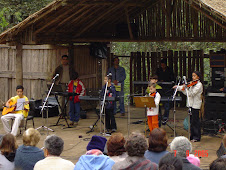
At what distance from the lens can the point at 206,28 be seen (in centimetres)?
1305

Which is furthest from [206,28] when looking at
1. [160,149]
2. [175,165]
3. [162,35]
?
[175,165]

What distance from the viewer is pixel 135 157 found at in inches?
192

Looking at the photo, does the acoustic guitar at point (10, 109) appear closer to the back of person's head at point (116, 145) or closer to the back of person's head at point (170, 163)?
the back of person's head at point (116, 145)

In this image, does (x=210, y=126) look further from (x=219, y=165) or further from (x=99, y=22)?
(x=219, y=165)

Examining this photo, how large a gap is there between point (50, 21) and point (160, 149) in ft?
24.9

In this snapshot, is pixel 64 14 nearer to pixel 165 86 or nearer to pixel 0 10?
pixel 165 86

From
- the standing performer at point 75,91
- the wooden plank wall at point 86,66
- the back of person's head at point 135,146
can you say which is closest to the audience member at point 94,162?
the back of person's head at point 135,146

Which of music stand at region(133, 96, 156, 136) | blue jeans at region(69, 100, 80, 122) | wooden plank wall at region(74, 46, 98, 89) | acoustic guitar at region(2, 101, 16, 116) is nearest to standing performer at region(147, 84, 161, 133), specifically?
music stand at region(133, 96, 156, 136)

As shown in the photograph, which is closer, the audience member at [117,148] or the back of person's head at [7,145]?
the audience member at [117,148]

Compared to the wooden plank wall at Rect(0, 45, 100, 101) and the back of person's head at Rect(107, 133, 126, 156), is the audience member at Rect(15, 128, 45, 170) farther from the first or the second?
the wooden plank wall at Rect(0, 45, 100, 101)

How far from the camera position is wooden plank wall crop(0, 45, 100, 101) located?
14.2 metres

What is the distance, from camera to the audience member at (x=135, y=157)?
15.8 feet

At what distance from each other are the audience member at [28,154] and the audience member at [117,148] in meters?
1.07

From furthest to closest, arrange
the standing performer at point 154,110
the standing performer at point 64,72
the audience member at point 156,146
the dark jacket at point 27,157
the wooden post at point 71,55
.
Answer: the wooden post at point 71,55 < the standing performer at point 64,72 < the standing performer at point 154,110 < the dark jacket at point 27,157 < the audience member at point 156,146
